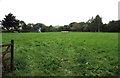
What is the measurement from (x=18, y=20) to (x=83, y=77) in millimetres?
60765

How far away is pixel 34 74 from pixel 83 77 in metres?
1.85

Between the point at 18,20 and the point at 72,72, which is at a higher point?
the point at 18,20

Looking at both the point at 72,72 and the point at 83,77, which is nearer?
the point at 83,77

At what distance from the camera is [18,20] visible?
188ft

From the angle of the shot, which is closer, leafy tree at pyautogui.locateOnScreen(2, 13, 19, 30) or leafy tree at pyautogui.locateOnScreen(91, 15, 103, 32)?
leafy tree at pyautogui.locateOnScreen(2, 13, 19, 30)

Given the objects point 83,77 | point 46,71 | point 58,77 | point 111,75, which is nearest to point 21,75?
point 46,71

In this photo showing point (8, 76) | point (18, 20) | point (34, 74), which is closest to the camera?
point (8, 76)

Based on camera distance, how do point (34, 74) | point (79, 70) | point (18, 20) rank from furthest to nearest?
point (18, 20)
point (79, 70)
point (34, 74)

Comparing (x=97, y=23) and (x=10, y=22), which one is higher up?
(x=10, y=22)

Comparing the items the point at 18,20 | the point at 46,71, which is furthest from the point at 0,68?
the point at 18,20

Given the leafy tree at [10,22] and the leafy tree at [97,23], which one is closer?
the leafy tree at [10,22]

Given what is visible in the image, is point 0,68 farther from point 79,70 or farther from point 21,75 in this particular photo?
point 79,70

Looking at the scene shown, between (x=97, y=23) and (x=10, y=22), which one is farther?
(x=97, y=23)

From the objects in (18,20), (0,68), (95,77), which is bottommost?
(95,77)
